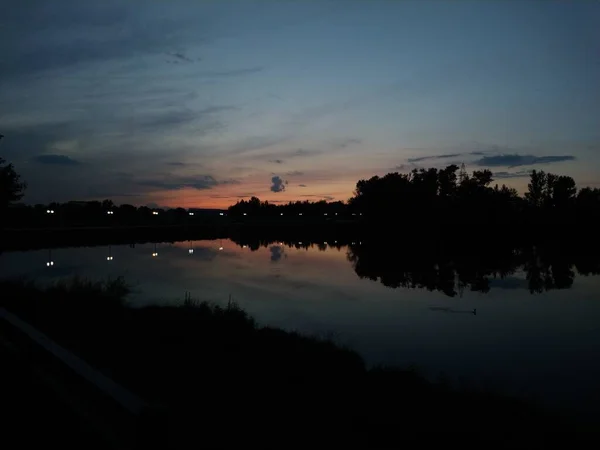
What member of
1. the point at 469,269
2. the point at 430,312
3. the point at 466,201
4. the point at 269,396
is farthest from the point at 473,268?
the point at 466,201

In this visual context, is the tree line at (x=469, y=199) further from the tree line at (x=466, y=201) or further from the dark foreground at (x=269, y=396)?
the dark foreground at (x=269, y=396)

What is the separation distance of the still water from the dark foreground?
124 inches

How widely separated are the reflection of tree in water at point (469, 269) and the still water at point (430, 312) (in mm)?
316

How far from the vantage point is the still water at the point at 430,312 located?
→ 15.6 m

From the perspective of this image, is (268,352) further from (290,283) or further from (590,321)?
(290,283)

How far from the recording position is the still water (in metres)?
15.6

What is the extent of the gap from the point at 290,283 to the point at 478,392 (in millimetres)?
25346

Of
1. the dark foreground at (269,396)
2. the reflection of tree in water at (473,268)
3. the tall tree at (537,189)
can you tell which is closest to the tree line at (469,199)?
the tall tree at (537,189)

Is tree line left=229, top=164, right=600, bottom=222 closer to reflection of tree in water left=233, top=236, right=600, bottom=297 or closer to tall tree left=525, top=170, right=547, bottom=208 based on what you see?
tall tree left=525, top=170, right=547, bottom=208

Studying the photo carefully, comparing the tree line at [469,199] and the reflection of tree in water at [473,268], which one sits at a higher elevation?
the tree line at [469,199]

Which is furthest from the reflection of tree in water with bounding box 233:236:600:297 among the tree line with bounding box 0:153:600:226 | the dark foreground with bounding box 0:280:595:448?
the tree line with bounding box 0:153:600:226

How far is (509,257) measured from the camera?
56.3 meters

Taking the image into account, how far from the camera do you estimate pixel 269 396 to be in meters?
9.34

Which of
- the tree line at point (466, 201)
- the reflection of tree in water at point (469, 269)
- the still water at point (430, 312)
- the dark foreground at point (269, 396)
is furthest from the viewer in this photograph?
the tree line at point (466, 201)
